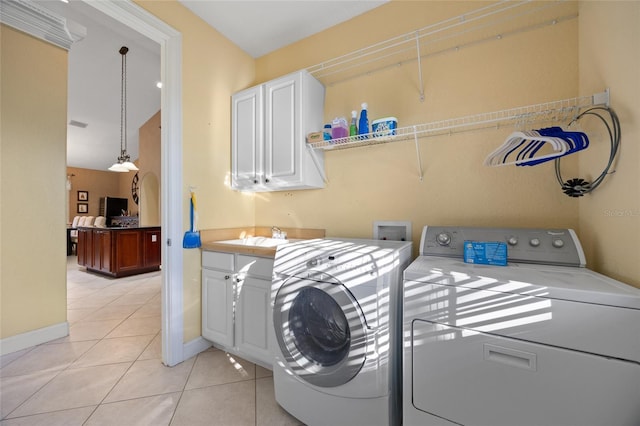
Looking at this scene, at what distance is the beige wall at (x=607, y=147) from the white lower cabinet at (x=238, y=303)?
1627mm

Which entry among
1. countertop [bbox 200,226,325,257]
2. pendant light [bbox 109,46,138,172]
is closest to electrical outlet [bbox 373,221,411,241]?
countertop [bbox 200,226,325,257]

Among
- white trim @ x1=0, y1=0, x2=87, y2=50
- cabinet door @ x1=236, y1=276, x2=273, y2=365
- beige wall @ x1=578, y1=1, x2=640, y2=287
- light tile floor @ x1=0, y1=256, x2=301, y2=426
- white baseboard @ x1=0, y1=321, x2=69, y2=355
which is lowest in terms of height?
light tile floor @ x1=0, y1=256, x2=301, y2=426

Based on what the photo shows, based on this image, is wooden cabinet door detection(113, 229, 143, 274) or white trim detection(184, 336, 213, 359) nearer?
white trim detection(184, 336, 213, 359)

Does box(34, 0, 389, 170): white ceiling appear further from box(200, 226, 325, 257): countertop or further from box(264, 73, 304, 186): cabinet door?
Result: box(200, 226, 325, 257): countertop

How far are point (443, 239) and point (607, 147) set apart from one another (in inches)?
29.7

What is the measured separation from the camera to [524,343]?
2.83 feet

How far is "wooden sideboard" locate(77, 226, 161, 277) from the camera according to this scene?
418 centimetres

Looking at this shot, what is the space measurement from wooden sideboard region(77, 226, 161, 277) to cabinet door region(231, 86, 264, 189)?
11.0 feet

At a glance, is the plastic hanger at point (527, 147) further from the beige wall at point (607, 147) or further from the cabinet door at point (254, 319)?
the cabinet door at point (254, 319)

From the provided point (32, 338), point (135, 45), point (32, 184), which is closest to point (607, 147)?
point (32, 184)

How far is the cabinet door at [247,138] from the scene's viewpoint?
2078mm

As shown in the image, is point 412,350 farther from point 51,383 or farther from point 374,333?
point 51,383

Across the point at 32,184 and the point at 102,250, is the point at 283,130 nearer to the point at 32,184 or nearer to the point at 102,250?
the point at 32,184

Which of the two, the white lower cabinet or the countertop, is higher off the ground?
the countertop
